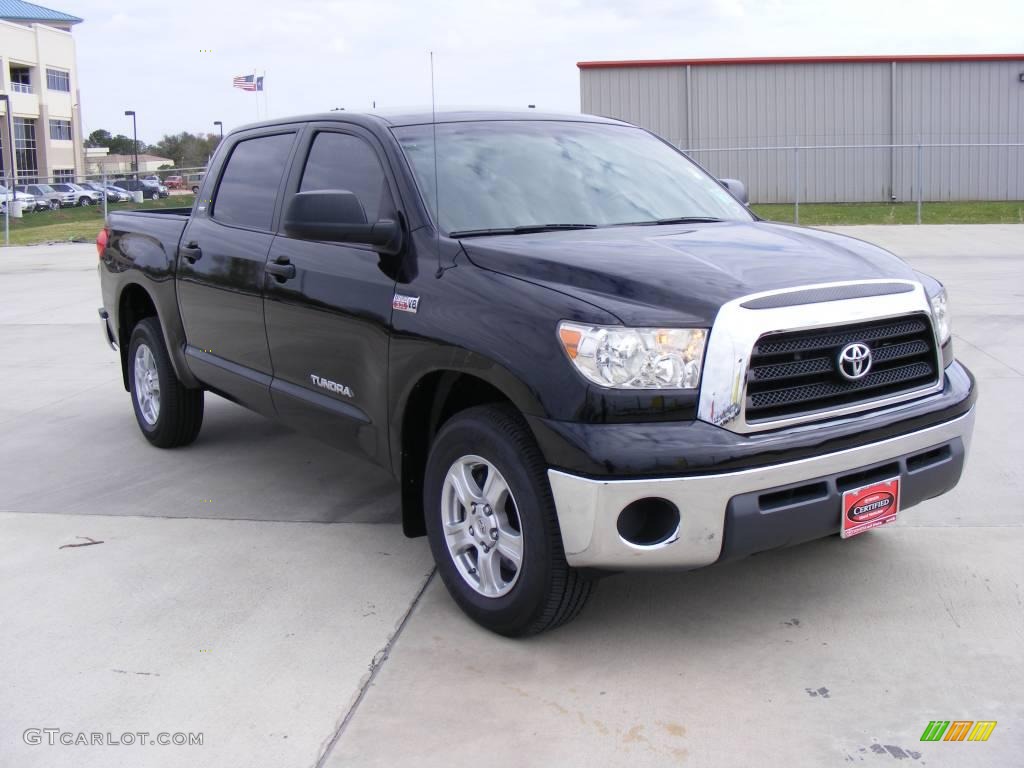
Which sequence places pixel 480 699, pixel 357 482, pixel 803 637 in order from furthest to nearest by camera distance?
pixel 357 482
pixel 803 637
pixel 480 699

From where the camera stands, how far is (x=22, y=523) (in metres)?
5.27

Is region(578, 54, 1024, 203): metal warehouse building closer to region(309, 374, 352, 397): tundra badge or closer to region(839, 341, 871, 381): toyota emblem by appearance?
region(309, 374, 352, 397): tundra badge

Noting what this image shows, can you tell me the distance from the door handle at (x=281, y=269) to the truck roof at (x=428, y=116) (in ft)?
2.17

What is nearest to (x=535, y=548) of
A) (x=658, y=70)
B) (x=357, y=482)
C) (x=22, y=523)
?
(x=357, y=482)

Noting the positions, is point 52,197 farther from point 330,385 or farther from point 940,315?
point 940,315

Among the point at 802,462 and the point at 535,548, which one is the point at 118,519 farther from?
the point at 802,462

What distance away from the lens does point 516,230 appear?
13.9 feet

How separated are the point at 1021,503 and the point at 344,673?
3.24 metres

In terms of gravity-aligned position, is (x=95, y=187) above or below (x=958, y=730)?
above

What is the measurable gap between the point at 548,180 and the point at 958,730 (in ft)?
8.43

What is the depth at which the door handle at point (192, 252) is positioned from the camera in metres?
5.67

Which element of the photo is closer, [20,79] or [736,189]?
[736,189]

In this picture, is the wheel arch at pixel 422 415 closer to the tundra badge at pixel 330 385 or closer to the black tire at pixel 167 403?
the tundra badge at pixel 330 385

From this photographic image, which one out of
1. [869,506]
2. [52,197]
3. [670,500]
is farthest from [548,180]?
[52,197]
